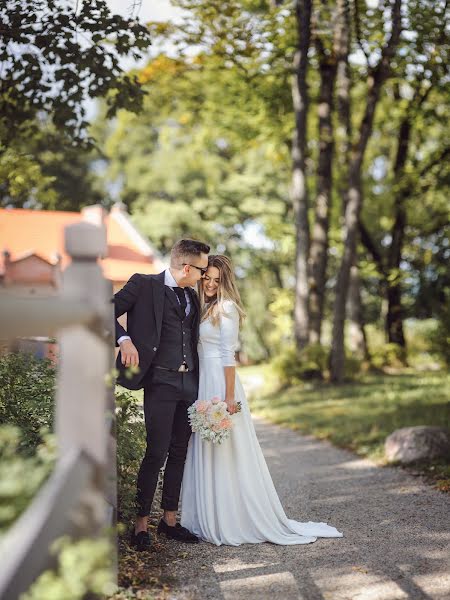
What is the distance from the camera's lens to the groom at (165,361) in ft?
15.7

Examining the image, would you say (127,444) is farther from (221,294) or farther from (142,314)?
(221,294)

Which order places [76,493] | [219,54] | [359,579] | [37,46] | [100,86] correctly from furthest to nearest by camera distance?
[219,54] → [100,86] → [37,46] → [359,579] → [76,493]

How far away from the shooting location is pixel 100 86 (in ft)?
24.1

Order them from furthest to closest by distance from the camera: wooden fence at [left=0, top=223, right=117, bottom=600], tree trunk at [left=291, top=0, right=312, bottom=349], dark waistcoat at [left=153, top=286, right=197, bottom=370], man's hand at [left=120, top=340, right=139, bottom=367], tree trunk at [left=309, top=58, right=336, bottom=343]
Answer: tree trunk at [left=309, top=58, right=336, bottom=343] < tree trunk at [left=291, top=0, right=312, bottom=349] < dark waistcoat at [left=153, top=286, right=197, bottom=370] < man's hand at [left=120, top=340, right=139, bottom=367] < wooden fence at [left=0, top=223, right=117, bottom=600]

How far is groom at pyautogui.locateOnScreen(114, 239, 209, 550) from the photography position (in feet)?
15.7

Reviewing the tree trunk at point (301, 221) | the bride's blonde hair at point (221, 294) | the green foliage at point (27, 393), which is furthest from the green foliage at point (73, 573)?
the tree trunk at point (301, 221)

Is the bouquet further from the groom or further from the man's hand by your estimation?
the man's hand

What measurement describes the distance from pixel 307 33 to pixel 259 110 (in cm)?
490

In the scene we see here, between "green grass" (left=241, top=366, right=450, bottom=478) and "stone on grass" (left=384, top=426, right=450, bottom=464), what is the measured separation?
13.6 inches

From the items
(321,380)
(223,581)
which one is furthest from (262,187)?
(223,581)

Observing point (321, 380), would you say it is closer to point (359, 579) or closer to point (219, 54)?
point (219, 54)

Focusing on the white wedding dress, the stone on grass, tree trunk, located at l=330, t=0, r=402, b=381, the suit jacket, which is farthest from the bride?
tree trunk, located at l=330, t=0, r=402, b=381

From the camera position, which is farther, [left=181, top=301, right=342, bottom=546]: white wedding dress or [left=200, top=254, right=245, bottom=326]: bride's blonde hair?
[left=200, top=254, right=245, bottom=326]: bride's blonde hair

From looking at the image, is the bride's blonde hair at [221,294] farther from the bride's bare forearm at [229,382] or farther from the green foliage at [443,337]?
the green foliage at [443,337]
